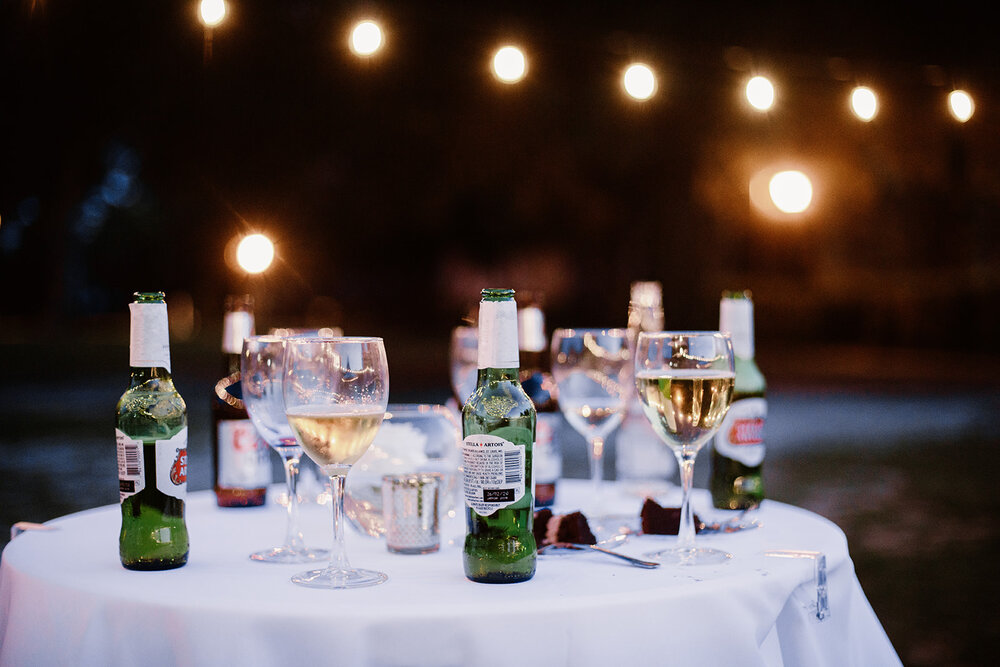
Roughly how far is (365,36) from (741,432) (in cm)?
272

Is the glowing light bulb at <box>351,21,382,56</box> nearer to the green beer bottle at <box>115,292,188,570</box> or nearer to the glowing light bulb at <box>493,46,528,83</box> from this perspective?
the glowing light bulb at <box>493,46,528,83</box>

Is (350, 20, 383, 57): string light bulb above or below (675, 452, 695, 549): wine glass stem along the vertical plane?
above

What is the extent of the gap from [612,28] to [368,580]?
17.7ft

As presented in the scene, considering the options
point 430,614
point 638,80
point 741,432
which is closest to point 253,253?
point 638,80

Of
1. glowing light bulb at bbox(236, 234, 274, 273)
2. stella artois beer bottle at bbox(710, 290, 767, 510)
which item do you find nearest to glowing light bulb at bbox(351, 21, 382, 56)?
stella artois beer bottle at bbox(710, 290, 767, 510)

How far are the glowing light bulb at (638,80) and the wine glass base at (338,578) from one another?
3.10 metres

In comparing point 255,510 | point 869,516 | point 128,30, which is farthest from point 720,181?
point 255,510

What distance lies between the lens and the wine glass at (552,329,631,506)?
1539 millimetres

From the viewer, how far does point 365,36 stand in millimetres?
3699

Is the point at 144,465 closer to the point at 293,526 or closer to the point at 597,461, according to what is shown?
the point at 293,526

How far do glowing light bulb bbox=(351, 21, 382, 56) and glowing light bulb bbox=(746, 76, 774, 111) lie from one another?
1.53 meters

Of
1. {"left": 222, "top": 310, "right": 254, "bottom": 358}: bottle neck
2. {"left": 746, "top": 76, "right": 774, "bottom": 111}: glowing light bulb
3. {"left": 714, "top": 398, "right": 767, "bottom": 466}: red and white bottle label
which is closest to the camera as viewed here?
{"left": 714, "top": 398, "right": 767, "bottom": 466}: red and white bottle label

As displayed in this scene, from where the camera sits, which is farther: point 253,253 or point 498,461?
point 253,253

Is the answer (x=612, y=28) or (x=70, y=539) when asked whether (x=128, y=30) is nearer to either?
(x=612, y=28)
